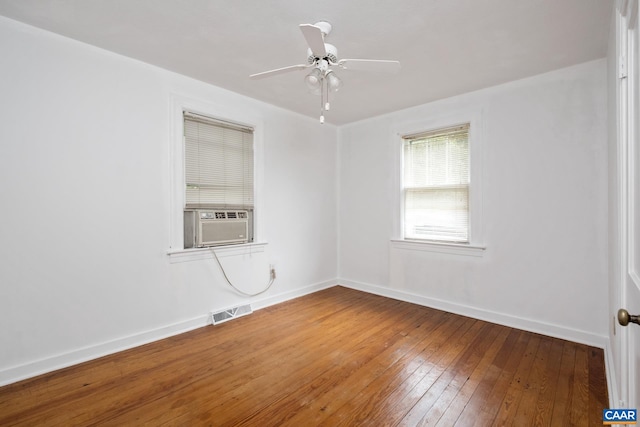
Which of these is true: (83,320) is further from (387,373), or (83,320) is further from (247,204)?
(387,373)

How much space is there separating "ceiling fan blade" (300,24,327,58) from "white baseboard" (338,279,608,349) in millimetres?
3116

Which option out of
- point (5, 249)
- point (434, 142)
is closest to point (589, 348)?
point (434, 142)

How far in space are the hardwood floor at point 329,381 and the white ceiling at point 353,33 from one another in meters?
2.57

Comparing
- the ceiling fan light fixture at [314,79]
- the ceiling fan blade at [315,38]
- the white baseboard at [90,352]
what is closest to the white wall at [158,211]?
the white baseboard at [90,352]

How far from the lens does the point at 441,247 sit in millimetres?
3617

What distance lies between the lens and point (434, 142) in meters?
3.75

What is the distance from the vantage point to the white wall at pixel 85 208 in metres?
2.13

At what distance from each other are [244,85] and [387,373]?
3.08 m

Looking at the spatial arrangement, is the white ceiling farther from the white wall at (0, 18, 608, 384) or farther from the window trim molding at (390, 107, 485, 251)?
the window trim molding at (390, 107, 485, 251)

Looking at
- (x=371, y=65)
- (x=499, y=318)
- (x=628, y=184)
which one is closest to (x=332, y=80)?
(x=371, y=65)

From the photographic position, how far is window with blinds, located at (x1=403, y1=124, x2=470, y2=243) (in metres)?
3.52

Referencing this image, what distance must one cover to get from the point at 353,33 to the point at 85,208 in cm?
255

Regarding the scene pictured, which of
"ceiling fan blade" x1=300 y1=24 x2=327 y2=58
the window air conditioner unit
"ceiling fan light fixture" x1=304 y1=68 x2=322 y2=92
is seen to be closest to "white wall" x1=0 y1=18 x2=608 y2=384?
the window air conditioner unit

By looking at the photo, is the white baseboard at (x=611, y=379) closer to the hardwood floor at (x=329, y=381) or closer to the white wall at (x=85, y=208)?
the hardwood floor at (x=329, y=381)
